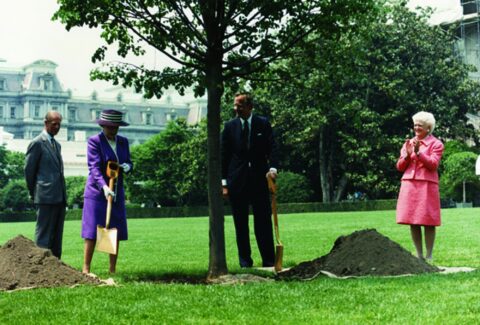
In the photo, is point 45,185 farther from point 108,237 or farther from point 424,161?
point 424,161

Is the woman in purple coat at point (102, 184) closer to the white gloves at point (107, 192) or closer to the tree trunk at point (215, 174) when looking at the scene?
the white gloves at point (107, 192)

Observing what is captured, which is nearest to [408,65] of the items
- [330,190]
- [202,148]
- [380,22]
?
[380,22]

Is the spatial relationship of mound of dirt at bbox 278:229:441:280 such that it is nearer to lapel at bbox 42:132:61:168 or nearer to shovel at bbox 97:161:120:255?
shovel at bbox 97:161:120:255

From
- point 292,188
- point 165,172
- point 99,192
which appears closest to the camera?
point 99,192

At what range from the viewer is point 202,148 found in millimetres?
49406

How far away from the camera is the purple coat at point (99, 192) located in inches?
350

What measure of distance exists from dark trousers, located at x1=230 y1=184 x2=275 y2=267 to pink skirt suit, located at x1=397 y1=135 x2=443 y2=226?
154 cm

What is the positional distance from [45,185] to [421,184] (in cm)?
413

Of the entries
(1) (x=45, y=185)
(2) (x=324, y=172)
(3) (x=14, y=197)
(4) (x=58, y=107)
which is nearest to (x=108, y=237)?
(1) (x=45, y=185)

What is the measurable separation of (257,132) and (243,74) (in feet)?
3.64

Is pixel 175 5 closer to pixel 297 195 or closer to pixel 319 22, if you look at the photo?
pixel 319 22

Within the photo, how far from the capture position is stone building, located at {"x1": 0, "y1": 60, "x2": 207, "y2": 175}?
138875 millimetres

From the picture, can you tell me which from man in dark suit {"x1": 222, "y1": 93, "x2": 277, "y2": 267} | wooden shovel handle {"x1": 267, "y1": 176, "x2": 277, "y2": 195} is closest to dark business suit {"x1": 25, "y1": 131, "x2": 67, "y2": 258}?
man in dark suit {"x1": 222, "y1": 93, "x2": 277, "y2": 267}

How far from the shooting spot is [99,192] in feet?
29.2
